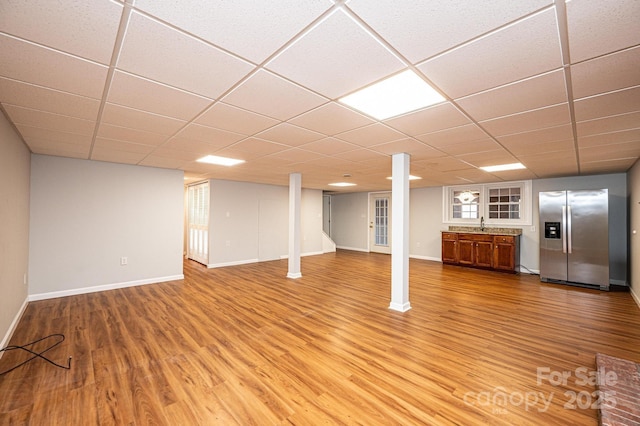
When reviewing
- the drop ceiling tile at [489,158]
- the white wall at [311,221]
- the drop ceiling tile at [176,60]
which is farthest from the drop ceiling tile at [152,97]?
the white wall at [311,221]

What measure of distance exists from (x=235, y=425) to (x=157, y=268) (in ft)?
15.4

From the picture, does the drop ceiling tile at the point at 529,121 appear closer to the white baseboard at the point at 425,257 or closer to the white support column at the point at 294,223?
the white support column at the point at 294,223

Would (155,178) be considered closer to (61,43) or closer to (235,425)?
(61,43)

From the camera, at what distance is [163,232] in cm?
561

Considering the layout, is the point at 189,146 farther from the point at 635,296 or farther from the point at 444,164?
the point at 635,296

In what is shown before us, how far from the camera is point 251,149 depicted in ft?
12.5

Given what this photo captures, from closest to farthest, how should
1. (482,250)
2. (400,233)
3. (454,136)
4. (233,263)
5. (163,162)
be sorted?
(454,136)
(400,233)
(163,162)
(482,250)
(233,263)

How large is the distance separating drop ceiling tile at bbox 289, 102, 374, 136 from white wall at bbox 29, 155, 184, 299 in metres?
4.19

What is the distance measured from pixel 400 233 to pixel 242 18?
329 cm

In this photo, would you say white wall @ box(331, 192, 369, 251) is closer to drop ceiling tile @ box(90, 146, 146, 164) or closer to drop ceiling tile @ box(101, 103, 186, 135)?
drop ceiling tile @ box(90, 146, 146, 164)

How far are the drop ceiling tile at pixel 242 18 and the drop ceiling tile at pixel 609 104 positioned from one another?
7.40 feet

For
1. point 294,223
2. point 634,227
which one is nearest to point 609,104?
point 634,227

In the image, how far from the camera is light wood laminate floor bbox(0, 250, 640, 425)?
190 centimetres

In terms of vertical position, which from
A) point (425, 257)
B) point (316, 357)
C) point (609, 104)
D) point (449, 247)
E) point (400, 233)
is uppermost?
point (609, 104)
